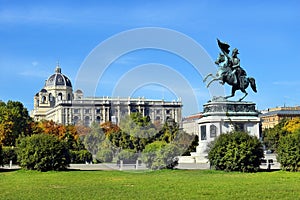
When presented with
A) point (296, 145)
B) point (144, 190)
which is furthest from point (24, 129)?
point (144, 190)

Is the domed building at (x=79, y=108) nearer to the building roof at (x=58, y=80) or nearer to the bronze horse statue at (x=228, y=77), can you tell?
the building roof at (x=58, y=80)

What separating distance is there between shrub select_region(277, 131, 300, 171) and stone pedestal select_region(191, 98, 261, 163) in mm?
12178

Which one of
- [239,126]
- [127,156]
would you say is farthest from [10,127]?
[239,126]

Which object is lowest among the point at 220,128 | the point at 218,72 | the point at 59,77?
the point at 220,128

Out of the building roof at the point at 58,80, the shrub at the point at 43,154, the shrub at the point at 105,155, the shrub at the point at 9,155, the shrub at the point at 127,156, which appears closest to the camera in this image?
the shrub at the point at 43,154

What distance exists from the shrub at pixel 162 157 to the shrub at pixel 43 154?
4.84 m

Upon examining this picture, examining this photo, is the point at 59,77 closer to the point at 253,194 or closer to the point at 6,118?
the point at 6,118

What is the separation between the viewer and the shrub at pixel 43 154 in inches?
1227

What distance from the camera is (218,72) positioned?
1673 inches

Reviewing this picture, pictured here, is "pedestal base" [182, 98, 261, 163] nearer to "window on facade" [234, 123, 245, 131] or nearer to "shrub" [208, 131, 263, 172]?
Result: "window on facade" [234, 123, 245, 131]

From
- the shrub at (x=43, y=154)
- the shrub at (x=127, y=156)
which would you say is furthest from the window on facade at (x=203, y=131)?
the shrub at (x=43, y=154)

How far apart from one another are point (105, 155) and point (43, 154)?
1473cm

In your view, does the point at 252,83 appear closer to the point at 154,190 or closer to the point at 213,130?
the point at 213,130

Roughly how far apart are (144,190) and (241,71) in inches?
1023
